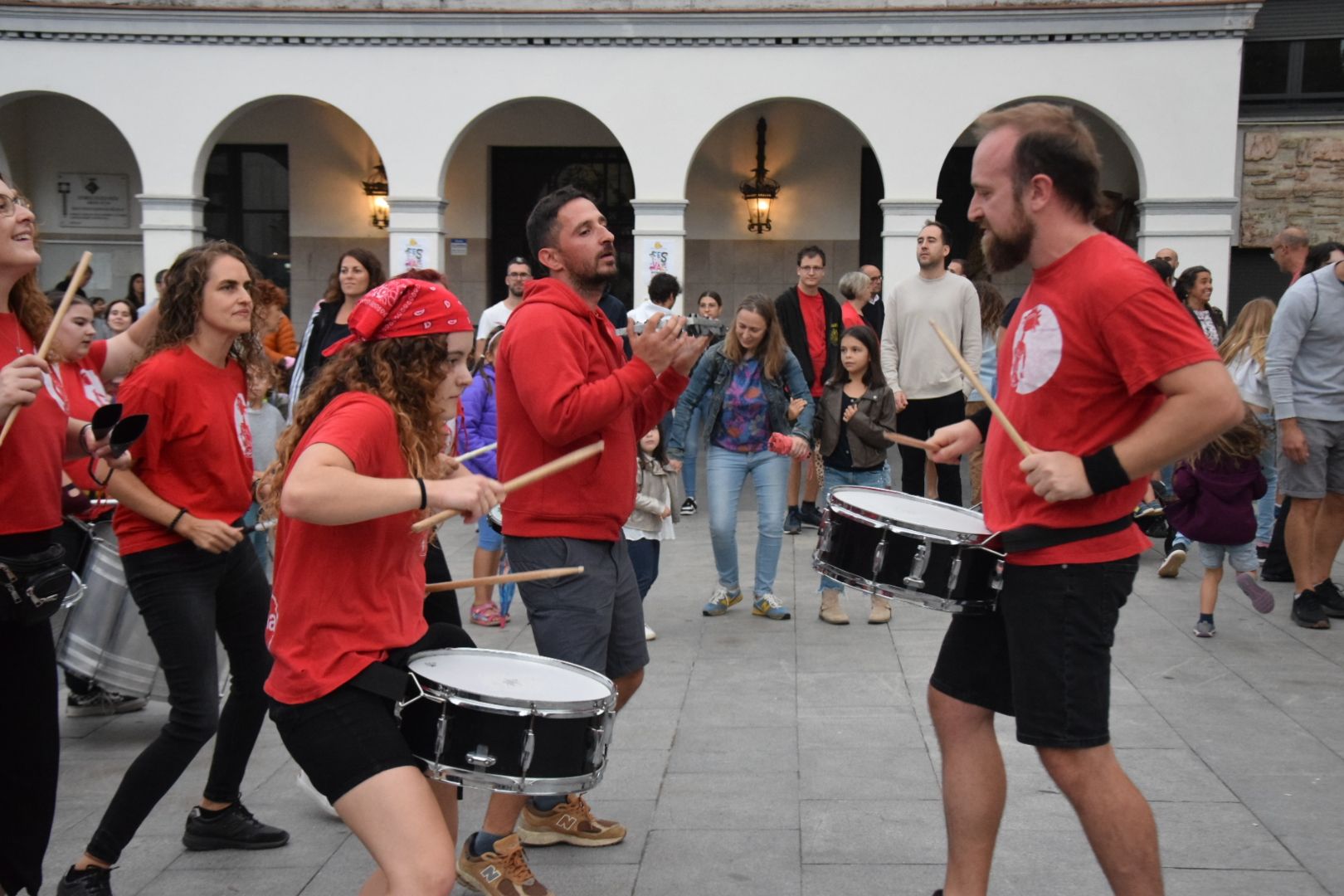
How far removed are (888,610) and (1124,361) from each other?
15.3ft

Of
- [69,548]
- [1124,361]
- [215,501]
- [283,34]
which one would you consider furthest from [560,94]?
[1124,361]

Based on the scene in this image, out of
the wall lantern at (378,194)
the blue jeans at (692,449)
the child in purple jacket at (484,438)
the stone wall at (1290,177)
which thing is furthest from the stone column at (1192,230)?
the child in purple jacket at (484,438)

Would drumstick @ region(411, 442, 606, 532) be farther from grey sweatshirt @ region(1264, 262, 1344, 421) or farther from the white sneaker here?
grey sweatshirt @ region(1264, 262, 1344, 421)

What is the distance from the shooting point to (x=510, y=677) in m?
3.15

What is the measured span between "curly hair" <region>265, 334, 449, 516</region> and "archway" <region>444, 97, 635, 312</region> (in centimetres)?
1519

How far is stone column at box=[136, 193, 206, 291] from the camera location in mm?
16219

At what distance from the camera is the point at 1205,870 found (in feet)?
13.2

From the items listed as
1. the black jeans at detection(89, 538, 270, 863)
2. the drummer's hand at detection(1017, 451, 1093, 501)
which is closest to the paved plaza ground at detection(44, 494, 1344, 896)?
the black jeans at detection(89, 538, 270, 863)

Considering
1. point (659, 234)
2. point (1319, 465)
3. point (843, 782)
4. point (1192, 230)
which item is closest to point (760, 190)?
point (659, 234)

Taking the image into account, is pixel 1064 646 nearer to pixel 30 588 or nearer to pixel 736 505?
pixel 30 588

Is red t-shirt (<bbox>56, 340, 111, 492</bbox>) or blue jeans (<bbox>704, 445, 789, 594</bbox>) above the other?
red t-shirt (<bbox>56, 340, 111, 492</bbox>)

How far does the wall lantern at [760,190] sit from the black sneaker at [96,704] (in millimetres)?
12961

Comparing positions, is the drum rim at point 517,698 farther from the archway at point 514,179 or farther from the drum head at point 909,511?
the archway at point 514,179

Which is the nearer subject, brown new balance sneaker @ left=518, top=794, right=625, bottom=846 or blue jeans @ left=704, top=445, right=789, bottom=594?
brown new balance sneaker @ left=518, top=794, right=625, bottom=846
